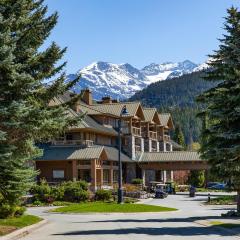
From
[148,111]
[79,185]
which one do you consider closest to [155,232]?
[79,185]

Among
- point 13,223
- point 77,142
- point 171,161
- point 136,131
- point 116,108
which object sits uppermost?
point 116,108

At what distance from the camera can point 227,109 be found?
83.9 feet

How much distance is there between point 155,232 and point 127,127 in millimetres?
55694

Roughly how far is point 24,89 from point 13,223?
7.77m

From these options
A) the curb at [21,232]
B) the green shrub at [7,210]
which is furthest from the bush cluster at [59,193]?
the curb at [21,232]

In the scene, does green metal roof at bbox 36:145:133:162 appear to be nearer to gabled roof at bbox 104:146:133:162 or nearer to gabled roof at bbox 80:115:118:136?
gabled roof at bbox 104:146:133:162

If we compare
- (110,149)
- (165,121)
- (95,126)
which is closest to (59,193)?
(95,126)

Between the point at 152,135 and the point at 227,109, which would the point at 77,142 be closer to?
the point at 152,135

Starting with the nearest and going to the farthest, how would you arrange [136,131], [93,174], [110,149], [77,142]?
[93,174] → [77,142] → [110,149] → [136,131]

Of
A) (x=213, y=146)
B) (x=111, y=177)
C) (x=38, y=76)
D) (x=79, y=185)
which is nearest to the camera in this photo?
(x=38, y=76)

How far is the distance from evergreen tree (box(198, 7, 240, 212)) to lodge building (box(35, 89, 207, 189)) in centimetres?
2454

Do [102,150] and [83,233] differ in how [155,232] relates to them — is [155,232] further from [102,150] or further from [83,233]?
[102,150]

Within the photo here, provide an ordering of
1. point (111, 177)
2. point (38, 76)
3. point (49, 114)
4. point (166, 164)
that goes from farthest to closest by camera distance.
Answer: point (166, 164)
point (111, 177)
point (38, 76)
point (49, 114)

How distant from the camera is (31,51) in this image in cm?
2166
